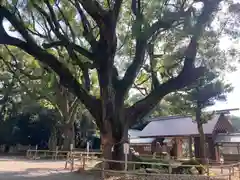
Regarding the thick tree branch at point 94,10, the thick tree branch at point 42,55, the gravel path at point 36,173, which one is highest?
the thick tree branch at point 94,10

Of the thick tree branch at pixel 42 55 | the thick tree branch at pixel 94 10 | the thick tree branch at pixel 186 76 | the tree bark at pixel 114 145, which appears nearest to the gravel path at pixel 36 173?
the tree bark at pixel 114 145

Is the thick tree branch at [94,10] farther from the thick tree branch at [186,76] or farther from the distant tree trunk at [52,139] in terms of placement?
the distant tree trunk at [52,139]

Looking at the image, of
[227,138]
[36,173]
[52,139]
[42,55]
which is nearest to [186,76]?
[42,55]

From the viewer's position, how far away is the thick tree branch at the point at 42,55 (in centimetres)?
920

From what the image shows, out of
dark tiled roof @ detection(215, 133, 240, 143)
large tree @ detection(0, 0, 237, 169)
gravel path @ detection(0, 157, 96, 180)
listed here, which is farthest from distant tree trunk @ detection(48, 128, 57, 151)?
large tree @ detection(0, 0, 237, 169)

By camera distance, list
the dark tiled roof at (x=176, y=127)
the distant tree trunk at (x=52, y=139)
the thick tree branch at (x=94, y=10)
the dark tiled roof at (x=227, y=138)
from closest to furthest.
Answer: the thick tree branch at (x=94, y=10) → the dark tiled roof at (x=227, y=138) → the dark tiled roof at (x=176, y=127) → the distant tree trunk at (x=52, y=139)

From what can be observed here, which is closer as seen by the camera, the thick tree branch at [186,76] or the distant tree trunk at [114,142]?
the thick tree branch at [186,76]

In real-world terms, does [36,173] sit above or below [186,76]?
below

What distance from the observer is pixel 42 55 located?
389 inches

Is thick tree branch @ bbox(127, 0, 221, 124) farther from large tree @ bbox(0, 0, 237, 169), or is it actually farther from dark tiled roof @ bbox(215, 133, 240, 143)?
dark tiled roof @ bbox(215, 133, 240, 143)

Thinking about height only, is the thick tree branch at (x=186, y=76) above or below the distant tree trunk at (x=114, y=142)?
above

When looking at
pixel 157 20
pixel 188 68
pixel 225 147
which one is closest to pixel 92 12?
pixel 157 20

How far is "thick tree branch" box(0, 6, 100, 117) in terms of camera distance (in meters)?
9.20

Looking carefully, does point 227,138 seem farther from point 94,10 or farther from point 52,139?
point 52,139
